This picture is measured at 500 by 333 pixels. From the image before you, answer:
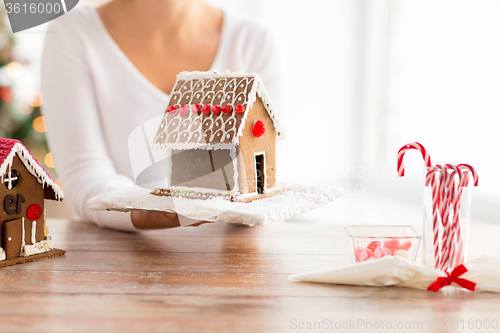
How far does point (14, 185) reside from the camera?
1.05 m

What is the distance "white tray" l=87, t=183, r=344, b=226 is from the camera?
100 centimetres

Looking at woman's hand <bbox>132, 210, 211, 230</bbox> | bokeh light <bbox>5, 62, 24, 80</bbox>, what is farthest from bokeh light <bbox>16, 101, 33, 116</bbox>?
woman's hand <bbox>132, 210, 211, 230</bbox>

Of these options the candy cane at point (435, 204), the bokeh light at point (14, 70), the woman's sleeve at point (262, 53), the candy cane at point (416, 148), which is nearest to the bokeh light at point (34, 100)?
the bokeh light at point (14, 70)

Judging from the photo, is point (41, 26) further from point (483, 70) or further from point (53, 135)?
point (483, 70)

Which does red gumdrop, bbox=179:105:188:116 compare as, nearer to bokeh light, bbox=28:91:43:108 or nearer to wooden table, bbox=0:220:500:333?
wooden table, bbox=0:220:500:333

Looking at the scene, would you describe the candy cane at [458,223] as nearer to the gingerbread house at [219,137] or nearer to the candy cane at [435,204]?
the candy cane at [435,204]

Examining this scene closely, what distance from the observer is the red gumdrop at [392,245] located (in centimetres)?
97

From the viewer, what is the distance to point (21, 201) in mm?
1049

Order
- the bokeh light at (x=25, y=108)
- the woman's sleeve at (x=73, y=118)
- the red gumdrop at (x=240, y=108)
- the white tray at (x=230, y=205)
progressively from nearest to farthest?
the white tray at (x=230, y=205) < the red gumdrop at (x=240, y=108) < the woman's sleeve at (x=73, y=118) < the bokeh light at (x=25, y=108)

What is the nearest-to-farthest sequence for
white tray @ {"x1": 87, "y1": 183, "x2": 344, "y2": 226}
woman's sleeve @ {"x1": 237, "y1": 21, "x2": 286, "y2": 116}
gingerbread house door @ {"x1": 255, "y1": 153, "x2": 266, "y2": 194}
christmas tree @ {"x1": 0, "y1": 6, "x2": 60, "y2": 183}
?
white tray @ {"x1": 87, "y1": 183, "x2": 344, "y2": 226} < gingerbread house door @ {"x1": 255, "y1": 153, "x2": 266, "y2": 194} < woman's sleeve @ {"x1": 237, "y1": 21, "x2": 286, "y2": 116} < christmas tree @ {"x1": 0, "y1": 6, "x2": 60, "y2": 183}

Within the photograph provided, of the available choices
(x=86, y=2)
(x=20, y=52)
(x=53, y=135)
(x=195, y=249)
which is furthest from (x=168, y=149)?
(x=86, y=2)

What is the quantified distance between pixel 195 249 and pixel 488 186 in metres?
1.75

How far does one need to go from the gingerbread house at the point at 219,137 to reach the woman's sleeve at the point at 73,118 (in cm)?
40

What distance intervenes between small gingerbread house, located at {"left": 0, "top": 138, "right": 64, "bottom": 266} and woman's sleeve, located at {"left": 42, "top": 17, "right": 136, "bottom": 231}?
445 mm
